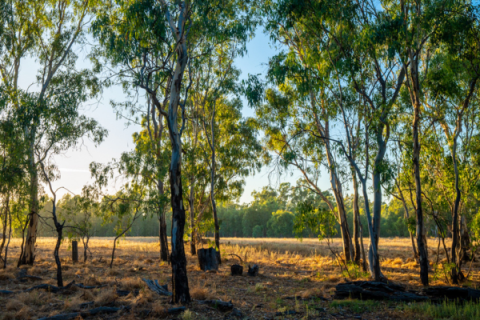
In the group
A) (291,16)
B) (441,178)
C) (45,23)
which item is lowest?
(441,178)

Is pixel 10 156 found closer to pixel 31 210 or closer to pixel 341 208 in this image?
pixel 31 210

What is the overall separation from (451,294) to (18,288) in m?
12.2

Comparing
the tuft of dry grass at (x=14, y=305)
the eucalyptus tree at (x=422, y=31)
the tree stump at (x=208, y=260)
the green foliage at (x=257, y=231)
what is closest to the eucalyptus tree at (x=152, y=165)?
the tree stump at (x=208, y=260)

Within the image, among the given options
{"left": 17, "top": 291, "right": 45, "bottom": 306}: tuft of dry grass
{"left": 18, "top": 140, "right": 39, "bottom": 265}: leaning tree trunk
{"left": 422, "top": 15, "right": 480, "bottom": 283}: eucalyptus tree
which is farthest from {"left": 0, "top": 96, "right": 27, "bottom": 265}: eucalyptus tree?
{"left": 422, "top": 15, "right": 480, "bottom": 283}: eucalyptus tree

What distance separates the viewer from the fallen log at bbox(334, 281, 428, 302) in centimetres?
837

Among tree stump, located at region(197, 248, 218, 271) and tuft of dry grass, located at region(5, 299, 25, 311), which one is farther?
tree stump, located at region(197, 248, 218, 271)

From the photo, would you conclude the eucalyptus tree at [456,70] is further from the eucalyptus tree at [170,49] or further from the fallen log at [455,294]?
the eucalyptus tree at [170,49]

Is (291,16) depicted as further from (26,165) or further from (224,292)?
(26,165)

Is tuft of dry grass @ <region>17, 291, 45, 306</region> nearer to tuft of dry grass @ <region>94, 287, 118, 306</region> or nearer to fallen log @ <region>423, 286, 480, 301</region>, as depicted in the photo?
tuft of dry grass @ <region>94, 287, 118, 306</region>

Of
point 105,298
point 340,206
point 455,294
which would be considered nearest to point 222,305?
point 105,298

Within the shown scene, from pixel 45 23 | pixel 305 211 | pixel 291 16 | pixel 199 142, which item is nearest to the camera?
pixel 291 16

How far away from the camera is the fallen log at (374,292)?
8.37 metres

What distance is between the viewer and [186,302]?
741cm

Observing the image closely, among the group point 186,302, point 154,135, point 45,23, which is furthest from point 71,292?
point 45,23
